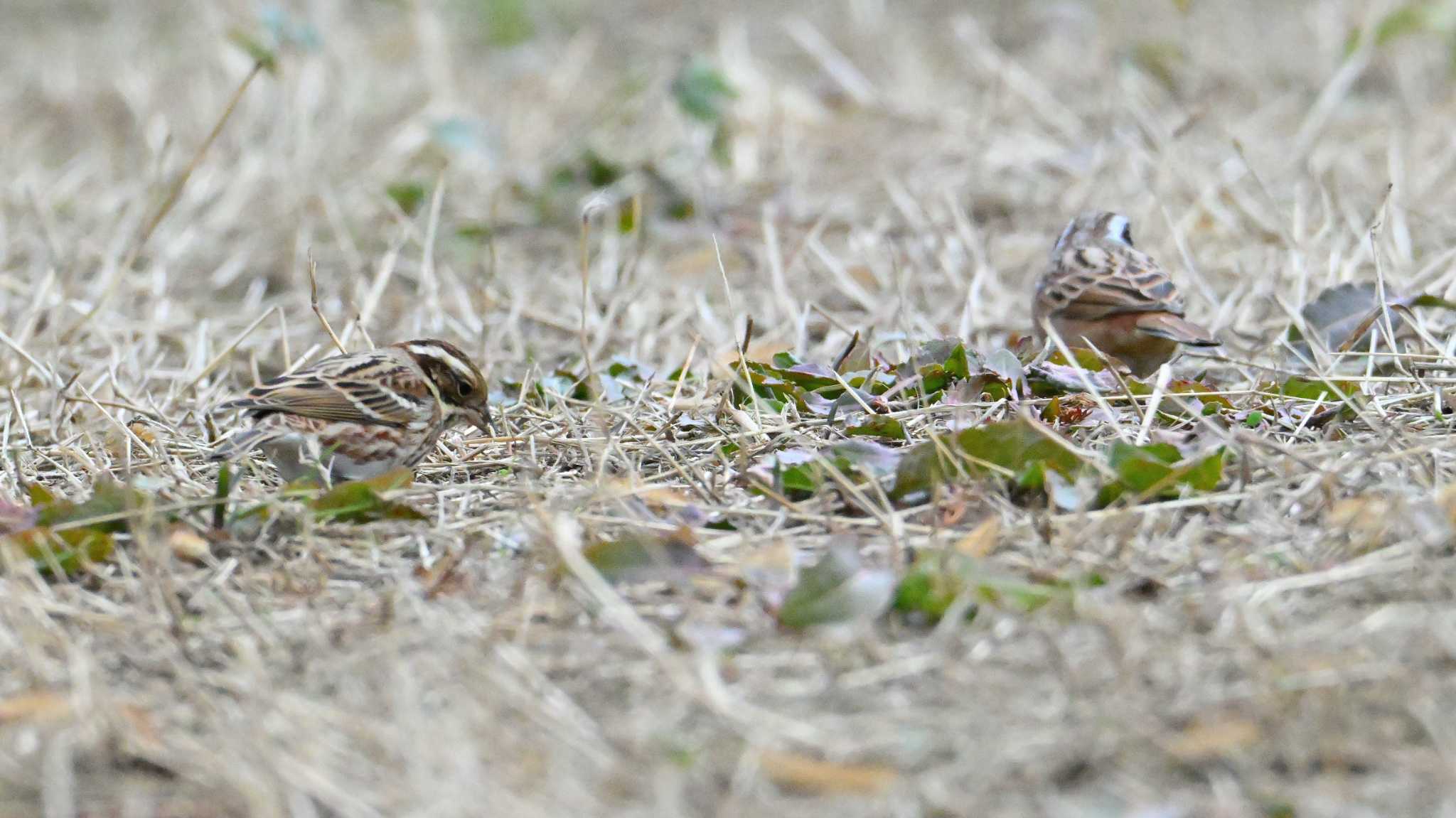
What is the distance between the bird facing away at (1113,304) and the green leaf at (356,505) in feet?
Result: 8.42

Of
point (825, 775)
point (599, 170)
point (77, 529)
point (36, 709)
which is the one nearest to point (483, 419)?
point (77, 529)

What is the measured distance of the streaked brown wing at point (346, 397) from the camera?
4.29m

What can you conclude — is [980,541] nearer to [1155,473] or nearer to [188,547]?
[1155,473]

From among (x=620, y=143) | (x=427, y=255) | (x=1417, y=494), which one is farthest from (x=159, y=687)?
(x=620, y=143)

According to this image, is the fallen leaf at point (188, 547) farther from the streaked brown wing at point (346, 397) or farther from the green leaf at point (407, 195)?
the green leaf at point (407, 195)

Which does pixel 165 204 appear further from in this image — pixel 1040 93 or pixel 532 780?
pixel 1040 93

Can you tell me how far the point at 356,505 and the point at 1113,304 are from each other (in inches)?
113

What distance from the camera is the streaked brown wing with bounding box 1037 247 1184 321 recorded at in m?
5.34

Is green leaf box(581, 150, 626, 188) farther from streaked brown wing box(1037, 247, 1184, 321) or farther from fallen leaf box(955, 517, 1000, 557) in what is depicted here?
fallen leaf box(955, 517, 1000, 557)

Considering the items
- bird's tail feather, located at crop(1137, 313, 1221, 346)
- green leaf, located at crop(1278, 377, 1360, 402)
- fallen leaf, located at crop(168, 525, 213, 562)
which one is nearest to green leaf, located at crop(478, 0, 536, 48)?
bird's tail feather, located at crop(1137, 313, 1221, 346)

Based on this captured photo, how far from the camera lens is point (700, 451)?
4.34 metres

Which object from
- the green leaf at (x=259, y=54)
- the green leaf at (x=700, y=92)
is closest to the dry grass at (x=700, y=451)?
the green leaf at (x=700, y=92)

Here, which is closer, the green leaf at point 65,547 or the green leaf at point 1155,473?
the green leaf at point 65,547

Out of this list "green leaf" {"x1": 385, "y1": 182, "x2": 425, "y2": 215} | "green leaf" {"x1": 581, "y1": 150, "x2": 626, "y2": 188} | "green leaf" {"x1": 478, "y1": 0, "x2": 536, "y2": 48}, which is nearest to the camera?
"green leaf" {"x1": 385, "y1": 182, "x2": 425, "y2": 215}
